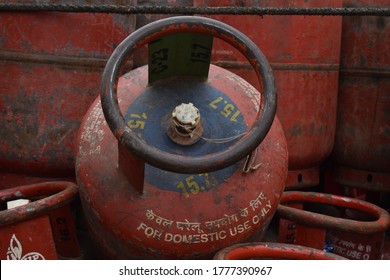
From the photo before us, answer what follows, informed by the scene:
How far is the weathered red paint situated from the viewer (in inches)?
80.0

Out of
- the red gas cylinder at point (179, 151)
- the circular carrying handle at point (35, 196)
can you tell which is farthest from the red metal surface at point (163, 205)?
the circular carrying handle at point (35, 196)

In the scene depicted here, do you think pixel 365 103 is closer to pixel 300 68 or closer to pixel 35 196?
pixel 300 68

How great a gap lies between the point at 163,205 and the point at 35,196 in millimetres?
858

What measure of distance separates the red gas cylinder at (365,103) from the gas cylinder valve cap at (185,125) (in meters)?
1.53

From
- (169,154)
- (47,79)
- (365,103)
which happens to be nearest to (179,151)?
(169,154)

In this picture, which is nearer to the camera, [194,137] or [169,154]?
[169,154]

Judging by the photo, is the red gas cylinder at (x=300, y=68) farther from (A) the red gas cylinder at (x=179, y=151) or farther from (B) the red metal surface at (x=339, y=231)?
(A) the red gas cylinder at (x=179, y=151)

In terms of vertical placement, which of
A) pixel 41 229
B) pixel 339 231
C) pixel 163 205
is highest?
pixel 163 205

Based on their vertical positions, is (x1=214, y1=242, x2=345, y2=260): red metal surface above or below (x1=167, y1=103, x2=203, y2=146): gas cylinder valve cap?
below

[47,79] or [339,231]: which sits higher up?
[47,79]

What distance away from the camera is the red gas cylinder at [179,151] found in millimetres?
1750

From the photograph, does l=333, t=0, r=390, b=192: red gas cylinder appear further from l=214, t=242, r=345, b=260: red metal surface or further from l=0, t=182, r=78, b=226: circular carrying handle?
l=0, t=182, r=78, b=226: circular carrying handle

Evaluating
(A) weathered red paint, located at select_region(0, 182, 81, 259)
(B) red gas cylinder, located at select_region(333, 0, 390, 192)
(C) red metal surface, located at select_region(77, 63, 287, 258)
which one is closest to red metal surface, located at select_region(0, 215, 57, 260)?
(A) weathered red paint, located at select_region(0, 182, 81, 259)

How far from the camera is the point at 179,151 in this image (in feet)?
6.28
